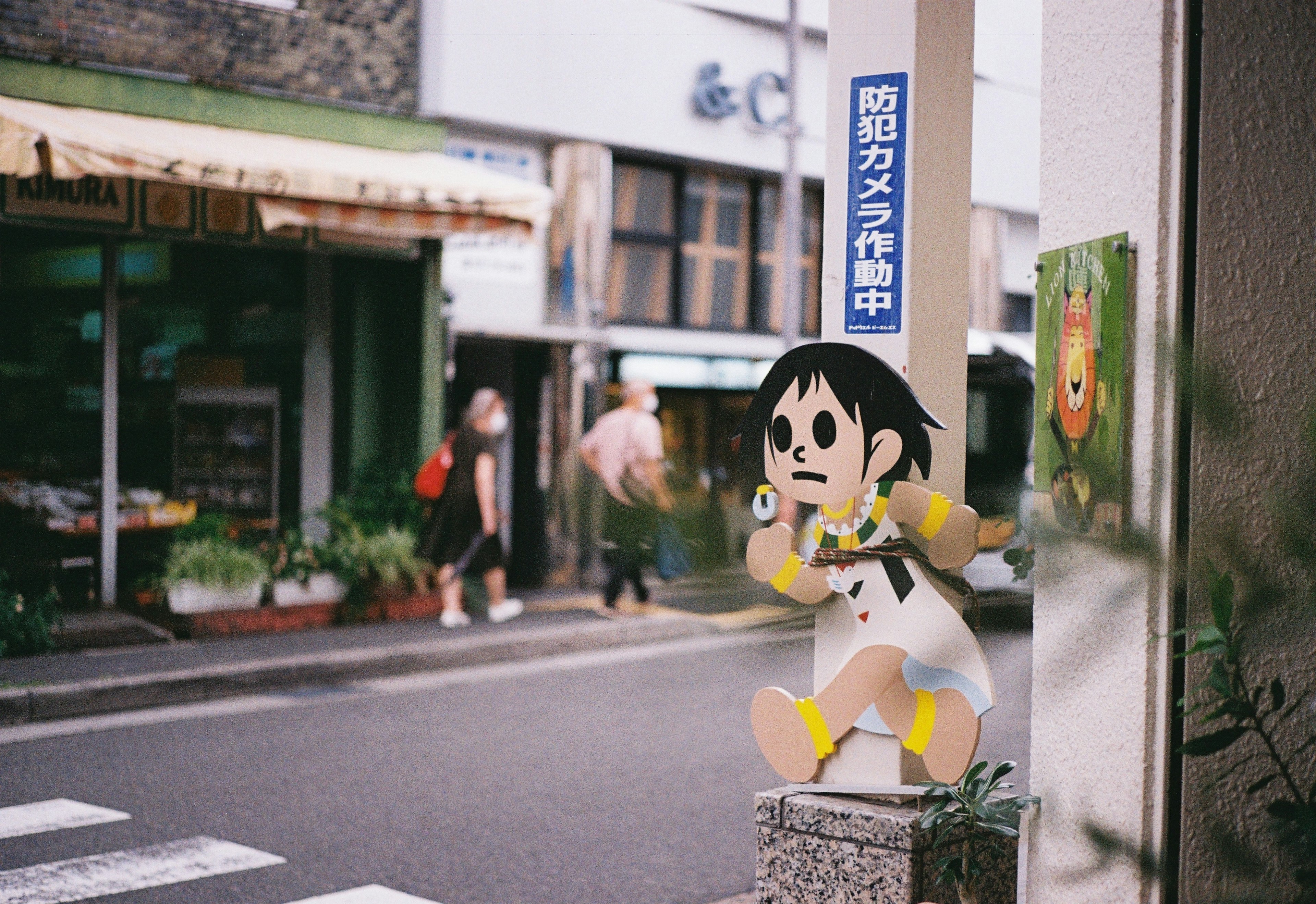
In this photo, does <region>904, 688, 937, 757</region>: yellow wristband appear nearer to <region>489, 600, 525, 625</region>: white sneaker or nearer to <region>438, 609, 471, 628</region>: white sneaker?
<region>438, 609, 471, 628</region>: white sneaker

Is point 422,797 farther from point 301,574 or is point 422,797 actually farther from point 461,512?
point 461,512

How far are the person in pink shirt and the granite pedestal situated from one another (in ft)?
7.51

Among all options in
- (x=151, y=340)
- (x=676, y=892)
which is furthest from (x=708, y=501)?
(x=151, y=340)

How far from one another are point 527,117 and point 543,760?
8337mm

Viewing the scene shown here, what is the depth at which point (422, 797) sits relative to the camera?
261 inches

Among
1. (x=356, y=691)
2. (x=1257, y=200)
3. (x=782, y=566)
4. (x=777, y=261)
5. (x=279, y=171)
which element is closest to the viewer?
(x=782, y=566)

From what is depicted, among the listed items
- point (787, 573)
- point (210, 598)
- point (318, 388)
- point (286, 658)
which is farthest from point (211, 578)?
point (787, 573)

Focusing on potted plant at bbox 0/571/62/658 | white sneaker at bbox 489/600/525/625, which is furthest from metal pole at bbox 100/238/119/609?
white sneaker at bbox 489/600/525/625

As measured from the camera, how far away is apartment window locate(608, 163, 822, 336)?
15367 mm

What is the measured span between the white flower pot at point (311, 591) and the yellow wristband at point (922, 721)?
8940 millimetres

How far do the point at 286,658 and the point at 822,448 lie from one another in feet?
24.6

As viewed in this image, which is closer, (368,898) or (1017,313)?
(368,898)

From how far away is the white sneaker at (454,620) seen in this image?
38.1ft

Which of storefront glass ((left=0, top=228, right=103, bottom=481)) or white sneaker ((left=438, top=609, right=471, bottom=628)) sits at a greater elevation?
storefront glass ((left=0, top=228, right=103, bottom=481))
